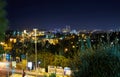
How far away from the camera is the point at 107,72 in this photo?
624 cm

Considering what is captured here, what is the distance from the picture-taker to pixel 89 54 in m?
6.61

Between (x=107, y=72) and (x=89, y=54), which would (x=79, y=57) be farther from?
(x=107, y=72)

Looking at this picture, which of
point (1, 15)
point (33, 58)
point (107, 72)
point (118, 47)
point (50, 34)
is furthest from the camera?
point (50, 34)

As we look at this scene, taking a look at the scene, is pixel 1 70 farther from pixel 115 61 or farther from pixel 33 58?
pixel 115 61

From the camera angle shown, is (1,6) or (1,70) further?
(1,70)

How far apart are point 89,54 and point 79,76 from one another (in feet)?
1.31

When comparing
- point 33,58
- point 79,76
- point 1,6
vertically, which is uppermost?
point 1,6

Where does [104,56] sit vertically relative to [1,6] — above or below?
below

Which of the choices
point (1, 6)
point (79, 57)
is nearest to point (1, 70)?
point (1, 6)

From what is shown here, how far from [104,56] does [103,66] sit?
191mm

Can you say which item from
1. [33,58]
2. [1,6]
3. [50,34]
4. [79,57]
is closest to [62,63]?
[33,58]

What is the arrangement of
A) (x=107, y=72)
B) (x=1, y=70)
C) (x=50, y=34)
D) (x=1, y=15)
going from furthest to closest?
(x=50, y=34)
(x=1, y=70)
(x=1, y=15)
(x=107, y=72)

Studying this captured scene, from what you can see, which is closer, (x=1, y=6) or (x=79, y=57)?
(x=79, y=57)

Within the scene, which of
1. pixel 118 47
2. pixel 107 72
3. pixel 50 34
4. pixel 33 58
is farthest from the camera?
pixel 50 34
